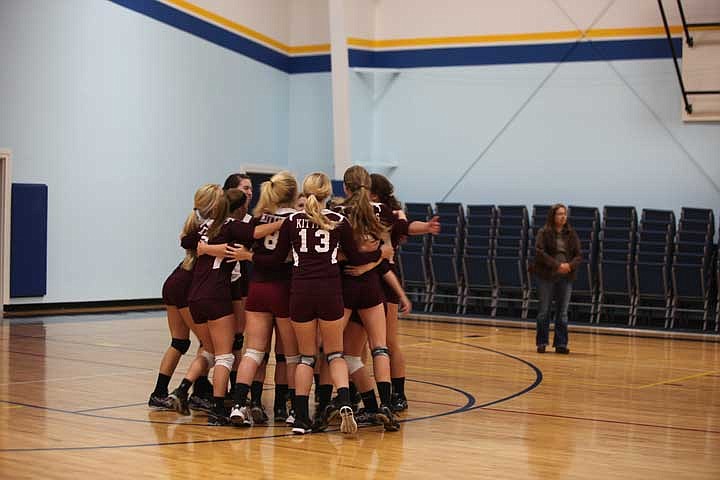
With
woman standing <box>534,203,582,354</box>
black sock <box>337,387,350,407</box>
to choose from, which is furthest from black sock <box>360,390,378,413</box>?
woman standing <box>534,203,582,354</box>

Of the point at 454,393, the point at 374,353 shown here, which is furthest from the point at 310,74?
the point at 374,353

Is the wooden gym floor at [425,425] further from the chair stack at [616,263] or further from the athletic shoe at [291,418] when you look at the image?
the chair stack at [616,263]

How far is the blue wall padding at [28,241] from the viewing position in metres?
15.4

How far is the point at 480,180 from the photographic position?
18859mm

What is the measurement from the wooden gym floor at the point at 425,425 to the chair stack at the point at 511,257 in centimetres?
475

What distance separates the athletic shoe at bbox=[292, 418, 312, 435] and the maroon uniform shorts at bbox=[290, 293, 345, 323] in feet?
2.23

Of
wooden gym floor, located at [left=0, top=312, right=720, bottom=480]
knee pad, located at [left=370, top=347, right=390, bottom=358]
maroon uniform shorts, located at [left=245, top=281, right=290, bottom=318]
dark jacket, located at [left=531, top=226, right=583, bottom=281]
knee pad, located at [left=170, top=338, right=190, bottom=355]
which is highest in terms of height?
dark jacket, located at [left=531, top=226, right=583, bottom=281]

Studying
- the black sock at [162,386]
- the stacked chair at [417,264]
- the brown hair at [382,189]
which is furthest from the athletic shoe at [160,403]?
the stacked chair at [417,264]

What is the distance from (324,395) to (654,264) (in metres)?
10.2

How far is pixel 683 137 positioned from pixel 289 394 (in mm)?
11593

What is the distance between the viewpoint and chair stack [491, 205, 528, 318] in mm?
17047

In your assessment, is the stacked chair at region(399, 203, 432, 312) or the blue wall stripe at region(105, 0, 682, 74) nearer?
the blue wall stripe at region(105, 0, 682, 74)

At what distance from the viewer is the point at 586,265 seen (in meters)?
16.4

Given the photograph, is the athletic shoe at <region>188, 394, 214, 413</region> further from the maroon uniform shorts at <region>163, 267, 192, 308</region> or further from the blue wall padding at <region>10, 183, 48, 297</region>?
the blue wall padding at <region>10, 183, 48, 297</region>
